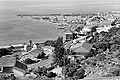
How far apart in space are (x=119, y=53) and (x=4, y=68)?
3626 millimetres

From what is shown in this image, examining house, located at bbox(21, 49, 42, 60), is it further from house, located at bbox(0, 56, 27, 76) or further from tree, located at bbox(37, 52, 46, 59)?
house, located at bbox(0, 56, 27, 76)

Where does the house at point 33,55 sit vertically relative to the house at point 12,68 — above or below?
below

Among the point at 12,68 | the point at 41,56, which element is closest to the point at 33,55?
the point at 41,56

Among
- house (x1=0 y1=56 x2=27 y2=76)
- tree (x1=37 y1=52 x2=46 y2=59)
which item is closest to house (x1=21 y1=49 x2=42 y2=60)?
tree (x1=37 y1=52 x2=46 y2=59)

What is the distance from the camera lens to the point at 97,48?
9305 mm

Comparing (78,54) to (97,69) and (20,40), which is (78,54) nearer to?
(97,69)

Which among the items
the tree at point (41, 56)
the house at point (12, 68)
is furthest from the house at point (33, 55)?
the house at point (12, 68)

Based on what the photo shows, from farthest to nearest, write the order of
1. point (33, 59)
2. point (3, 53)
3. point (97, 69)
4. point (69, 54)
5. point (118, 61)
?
point (3, 53) → point (33, 59) → point (69, 54) → point (118, 61) → point (97, 69)

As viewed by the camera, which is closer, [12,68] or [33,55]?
[12,68]

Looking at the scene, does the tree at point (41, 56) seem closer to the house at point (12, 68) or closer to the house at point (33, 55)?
the house at point (33, 55)

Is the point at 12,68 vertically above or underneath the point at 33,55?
above

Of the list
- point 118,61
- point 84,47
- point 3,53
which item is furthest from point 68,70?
point 3,53

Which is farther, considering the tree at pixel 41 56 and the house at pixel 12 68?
the tree at pixel 41 56

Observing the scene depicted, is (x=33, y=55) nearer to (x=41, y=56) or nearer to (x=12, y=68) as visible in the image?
(x=41, y=56)
